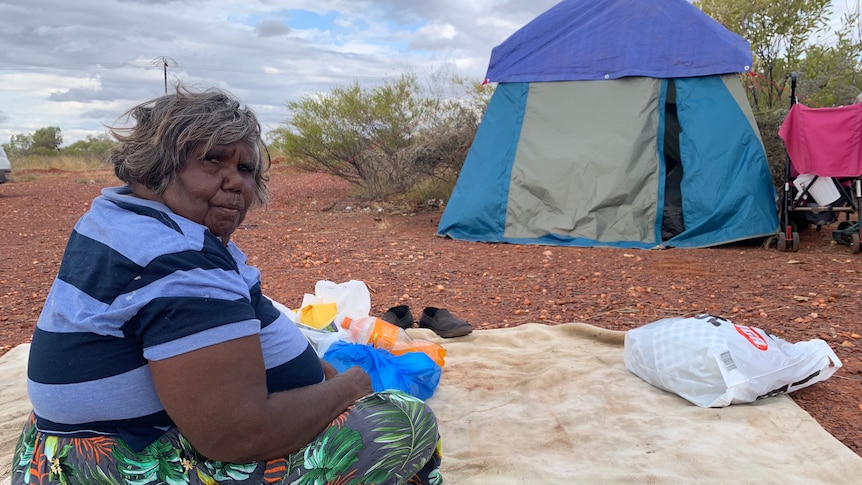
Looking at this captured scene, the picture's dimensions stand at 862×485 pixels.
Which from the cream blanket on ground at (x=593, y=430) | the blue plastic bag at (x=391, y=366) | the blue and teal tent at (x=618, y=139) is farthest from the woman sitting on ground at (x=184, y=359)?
the blue and teal tent at (x=618, y=139)

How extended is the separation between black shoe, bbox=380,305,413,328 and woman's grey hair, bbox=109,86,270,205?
7.05 ft

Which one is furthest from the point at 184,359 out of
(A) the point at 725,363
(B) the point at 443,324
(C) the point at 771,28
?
(C) the point at 771,28

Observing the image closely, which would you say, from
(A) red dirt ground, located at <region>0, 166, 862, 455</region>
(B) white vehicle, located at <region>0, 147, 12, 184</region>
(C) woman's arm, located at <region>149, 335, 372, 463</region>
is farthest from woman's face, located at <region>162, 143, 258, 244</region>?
(B) white vehicle, located at <region>0, 147, 12, 184</region>

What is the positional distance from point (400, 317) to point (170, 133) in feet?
7.67

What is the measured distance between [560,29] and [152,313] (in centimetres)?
628

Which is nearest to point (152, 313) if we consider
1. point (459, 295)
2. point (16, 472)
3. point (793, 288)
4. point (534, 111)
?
point (16, 472)

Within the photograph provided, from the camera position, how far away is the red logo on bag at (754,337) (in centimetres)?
262

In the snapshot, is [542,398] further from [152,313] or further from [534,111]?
[534,111]

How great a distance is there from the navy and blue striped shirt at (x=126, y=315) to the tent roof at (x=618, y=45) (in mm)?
5875

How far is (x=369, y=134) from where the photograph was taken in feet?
34.2

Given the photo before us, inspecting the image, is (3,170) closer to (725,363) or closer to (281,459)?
(281,459)

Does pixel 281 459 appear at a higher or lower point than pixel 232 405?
lower

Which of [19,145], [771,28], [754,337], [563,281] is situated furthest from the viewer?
[19,145]

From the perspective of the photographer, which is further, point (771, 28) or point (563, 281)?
point (771, 28)
